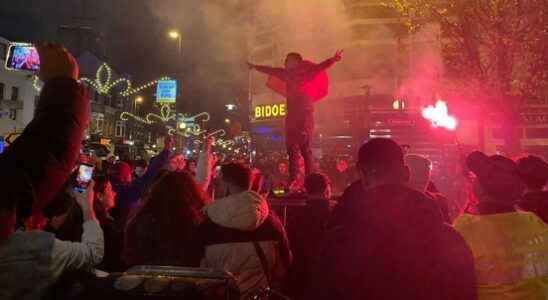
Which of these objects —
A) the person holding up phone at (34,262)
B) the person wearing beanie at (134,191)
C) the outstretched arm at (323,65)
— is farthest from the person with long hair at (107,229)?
the outstretched arm at (323,65)

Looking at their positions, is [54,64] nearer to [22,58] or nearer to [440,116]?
[440,116]

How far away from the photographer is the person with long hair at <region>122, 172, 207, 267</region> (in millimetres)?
2973

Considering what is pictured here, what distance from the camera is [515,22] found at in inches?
484

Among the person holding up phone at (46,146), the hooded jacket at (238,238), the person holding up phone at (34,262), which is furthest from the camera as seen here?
the hooded jacket at (238,238)

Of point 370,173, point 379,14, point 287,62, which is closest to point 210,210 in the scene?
point 370,173

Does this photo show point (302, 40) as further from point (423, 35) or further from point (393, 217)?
point (393, 217)

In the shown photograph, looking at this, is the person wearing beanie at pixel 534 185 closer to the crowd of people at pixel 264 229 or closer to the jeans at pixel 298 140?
the crowd of people at pixel 264 229

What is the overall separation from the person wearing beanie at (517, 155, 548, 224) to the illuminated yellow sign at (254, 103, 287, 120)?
17.1 metres

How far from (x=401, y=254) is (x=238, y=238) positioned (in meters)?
1.44

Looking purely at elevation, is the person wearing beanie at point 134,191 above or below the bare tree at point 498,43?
below

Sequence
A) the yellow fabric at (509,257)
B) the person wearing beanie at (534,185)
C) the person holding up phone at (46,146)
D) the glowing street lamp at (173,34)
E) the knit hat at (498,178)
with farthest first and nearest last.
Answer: the glowing street lamp at (173,34) → the person wearing beanie at (534,185) → the knit hat at (498,178) → the yellow fabric at (509,257) → the person holding up phone at (46,146)

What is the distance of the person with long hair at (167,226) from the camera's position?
2.97 meters

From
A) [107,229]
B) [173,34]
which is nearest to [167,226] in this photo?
[107,229]

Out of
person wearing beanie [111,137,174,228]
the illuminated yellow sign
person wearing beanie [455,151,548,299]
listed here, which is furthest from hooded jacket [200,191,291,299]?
the illuminated yellow sign
